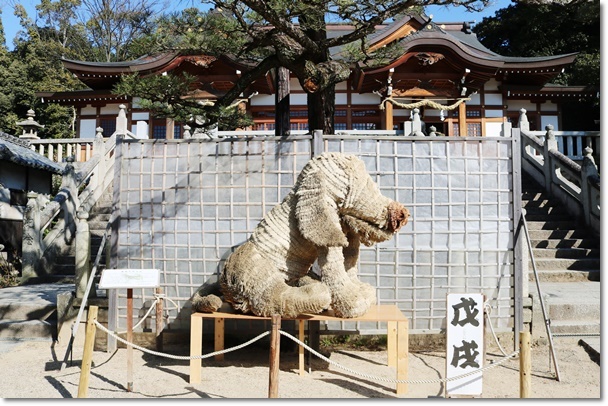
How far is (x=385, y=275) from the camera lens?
4.98 metres

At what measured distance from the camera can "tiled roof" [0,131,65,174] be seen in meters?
10.5

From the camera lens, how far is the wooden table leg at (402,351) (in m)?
3.93

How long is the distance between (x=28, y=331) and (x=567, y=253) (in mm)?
7779

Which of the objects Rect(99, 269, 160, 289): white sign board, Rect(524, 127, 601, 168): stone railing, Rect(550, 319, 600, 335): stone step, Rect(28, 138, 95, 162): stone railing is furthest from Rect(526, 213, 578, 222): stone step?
Rect(28, 138, 95, 162): stone railing

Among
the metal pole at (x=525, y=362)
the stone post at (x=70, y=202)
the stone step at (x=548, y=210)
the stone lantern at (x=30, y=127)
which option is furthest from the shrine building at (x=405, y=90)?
the metal pole at (x=525, y=362)

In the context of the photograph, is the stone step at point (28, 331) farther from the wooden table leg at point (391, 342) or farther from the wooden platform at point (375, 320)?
the wooden table leg at point (391, 342)

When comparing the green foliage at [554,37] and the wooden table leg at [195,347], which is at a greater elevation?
the green foliage at [554,37]

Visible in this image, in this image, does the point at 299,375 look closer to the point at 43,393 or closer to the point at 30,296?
the point at 43,393

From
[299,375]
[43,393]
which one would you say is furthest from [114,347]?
[299,375]

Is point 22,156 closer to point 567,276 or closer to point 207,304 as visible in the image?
point 207,304

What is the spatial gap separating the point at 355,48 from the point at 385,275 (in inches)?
114

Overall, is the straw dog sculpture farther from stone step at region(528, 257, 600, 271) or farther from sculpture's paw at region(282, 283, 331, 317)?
stone step at region(528, 257, 600, 271)

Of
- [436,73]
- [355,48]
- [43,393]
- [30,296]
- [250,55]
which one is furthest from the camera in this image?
[436,73]

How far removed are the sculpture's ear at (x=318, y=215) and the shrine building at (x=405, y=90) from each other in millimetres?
9989
